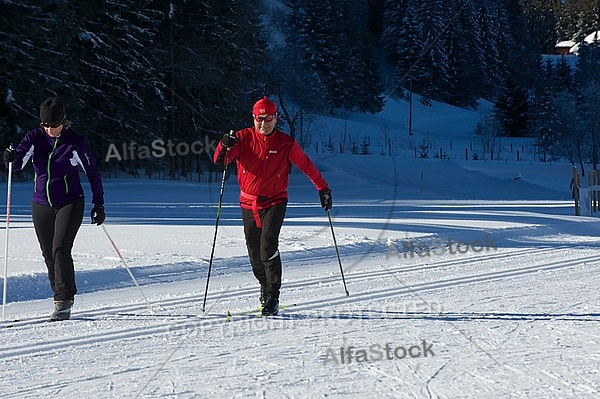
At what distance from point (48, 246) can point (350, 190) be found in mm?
30852

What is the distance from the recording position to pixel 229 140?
20.1 feet

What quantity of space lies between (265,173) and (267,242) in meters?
0.60

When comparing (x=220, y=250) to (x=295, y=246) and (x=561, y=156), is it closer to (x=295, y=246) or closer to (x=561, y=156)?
(x=295, y=246)

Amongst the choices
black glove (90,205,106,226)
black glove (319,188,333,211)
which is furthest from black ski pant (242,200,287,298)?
black glove (90,205,106,226)

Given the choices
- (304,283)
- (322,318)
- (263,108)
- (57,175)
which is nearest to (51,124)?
(57,175)

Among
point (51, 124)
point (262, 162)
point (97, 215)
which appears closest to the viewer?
point (51, 124)

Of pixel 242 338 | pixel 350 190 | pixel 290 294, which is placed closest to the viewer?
pixel 242 338

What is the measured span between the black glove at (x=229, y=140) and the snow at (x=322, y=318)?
150 cm

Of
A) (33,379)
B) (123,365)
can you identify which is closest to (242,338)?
(123,365)

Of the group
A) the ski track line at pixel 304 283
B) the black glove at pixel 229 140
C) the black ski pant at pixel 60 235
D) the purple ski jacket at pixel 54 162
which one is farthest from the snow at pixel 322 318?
the black glove at pixel 229 140

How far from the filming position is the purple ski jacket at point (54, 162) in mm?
6160

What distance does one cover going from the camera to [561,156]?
210 ft

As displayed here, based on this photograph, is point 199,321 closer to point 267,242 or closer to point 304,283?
point 267,242

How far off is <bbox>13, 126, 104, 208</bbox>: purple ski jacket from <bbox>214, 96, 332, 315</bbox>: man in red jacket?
1.18 meters
